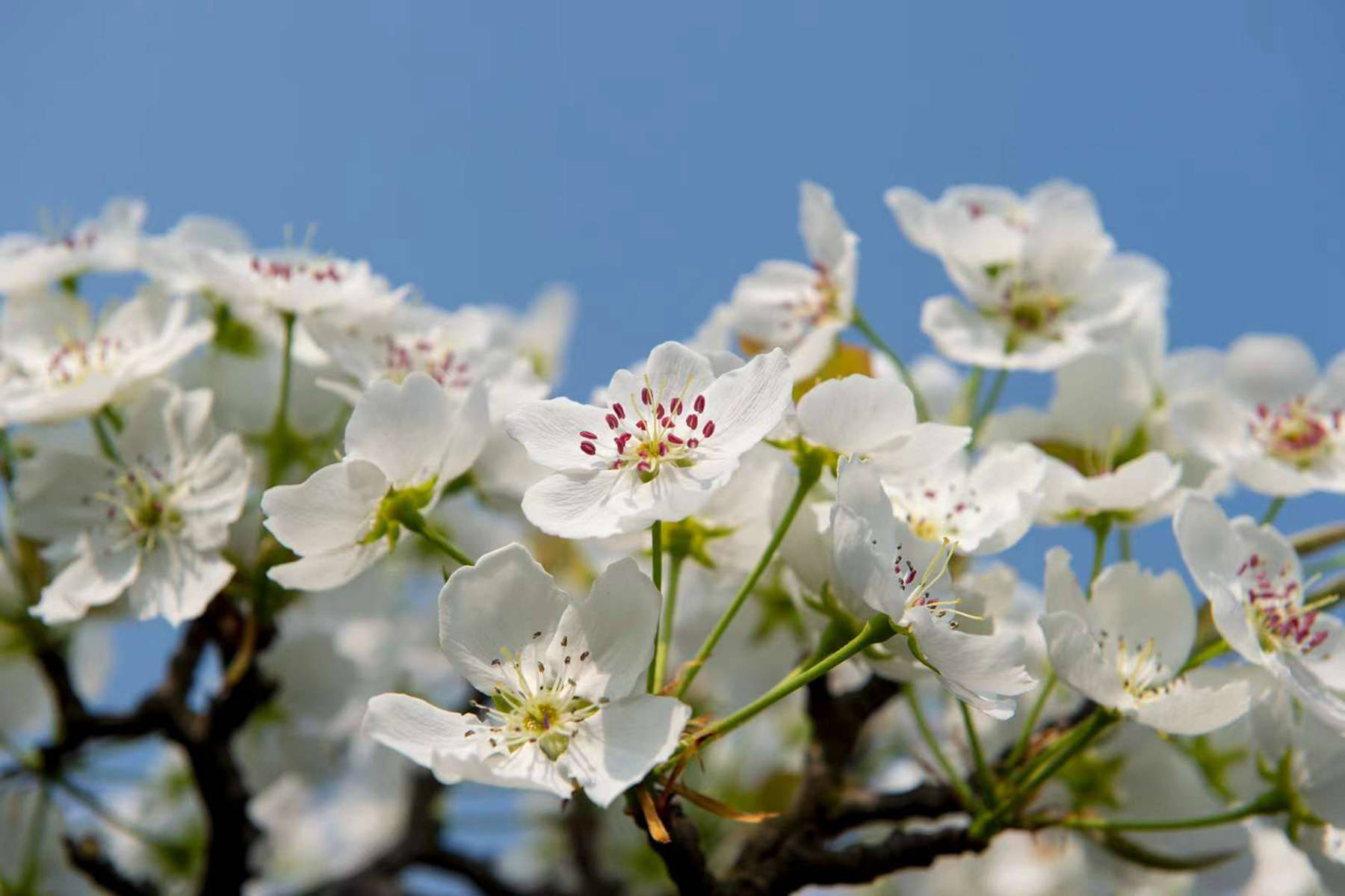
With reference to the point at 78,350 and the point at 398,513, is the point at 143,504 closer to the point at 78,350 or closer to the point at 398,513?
the point at 78,350

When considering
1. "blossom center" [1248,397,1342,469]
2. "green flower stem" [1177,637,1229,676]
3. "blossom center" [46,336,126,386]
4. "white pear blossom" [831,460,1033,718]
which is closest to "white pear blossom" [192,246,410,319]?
"blossom center" [46,336,126,386]

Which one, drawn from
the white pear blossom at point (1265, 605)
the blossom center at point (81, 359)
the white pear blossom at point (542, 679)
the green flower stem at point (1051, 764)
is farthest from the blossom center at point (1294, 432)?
the blossom center at point (81, 359)

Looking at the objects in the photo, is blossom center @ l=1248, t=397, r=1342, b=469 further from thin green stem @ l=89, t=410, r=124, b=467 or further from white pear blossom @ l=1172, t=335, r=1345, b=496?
thin green stem @ l=89, t=410, r=124, b=467

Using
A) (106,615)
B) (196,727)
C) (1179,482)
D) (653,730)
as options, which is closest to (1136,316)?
(1179,482)

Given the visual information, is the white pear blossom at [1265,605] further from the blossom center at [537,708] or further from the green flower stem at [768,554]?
the blossom center at [537,708]

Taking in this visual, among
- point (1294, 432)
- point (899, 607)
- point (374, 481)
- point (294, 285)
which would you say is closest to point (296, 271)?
point (294, 285)

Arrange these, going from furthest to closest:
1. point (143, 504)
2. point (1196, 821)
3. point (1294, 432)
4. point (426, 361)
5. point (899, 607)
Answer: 1. point (1294, 432)
2. point (426, 361)
3. point (143, 504)
4. point (1196, 821)
5. point (899, 607)
